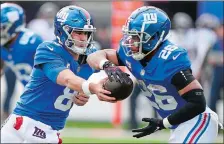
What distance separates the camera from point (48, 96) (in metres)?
5.80

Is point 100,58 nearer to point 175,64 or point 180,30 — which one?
point 175,64

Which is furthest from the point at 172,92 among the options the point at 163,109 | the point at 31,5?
the point at 31,5

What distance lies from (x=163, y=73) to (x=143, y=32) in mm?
363

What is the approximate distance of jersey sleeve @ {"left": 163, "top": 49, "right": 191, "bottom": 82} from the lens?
5633mm

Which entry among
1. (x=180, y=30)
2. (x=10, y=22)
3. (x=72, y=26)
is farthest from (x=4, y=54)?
(x=180, y=30)

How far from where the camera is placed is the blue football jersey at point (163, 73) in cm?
566

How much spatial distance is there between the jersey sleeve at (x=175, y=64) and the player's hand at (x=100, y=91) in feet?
2.30

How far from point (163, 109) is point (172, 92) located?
235mm

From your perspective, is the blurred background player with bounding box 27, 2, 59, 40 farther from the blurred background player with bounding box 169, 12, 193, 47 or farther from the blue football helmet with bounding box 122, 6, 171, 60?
the blue football helmet with bounding box 122, 6, 171, 60

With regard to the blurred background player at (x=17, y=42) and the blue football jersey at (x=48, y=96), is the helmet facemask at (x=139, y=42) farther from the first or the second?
the blurred background player at (x=17, y=42)

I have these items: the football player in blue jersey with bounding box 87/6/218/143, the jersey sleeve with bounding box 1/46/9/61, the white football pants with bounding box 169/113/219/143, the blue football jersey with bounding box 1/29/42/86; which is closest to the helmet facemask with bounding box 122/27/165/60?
the football player in blue jersey with bounding box 87/6/218/143

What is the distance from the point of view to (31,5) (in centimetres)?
1566

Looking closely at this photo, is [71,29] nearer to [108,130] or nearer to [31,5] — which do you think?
[108,130]

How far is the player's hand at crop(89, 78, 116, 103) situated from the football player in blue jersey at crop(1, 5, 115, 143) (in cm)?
51
